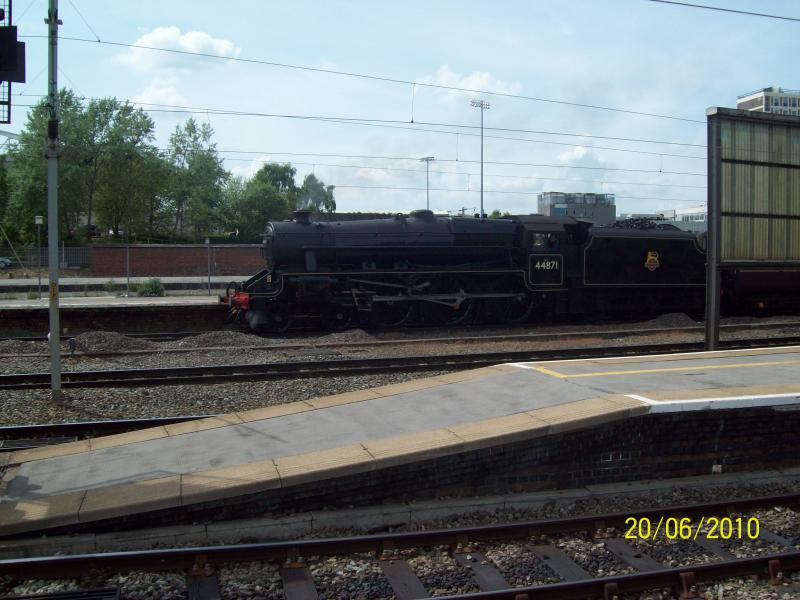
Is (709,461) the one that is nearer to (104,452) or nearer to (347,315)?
(104,452)

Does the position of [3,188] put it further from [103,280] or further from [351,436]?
[351,436]

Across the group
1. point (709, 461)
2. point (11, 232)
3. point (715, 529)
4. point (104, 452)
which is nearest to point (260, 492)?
point (104, 452)

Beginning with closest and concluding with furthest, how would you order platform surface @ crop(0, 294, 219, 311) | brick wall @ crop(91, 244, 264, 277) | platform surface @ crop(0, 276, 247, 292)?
platform surface @ crop(0, 294, 219, 311) → platform surface @ crop(0, 276, 247, 292) → brick wall @ crop(91, 244, 264, 277)

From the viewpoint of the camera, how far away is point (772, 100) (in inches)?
4299

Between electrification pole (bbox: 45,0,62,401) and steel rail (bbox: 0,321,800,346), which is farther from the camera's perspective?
steel rail (bbox: 0,321,800,346)

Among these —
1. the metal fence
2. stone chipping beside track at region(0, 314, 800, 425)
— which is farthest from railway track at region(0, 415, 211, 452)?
the metal fence

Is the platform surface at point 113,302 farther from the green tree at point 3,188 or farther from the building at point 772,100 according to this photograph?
the building at point 772,100

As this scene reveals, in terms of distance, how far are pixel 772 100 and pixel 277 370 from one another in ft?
391

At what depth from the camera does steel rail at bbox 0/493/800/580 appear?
15.3ft

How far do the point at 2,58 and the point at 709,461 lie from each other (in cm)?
794

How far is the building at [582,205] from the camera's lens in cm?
5328

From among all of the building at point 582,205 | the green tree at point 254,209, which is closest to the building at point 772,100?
the building at point 582,205

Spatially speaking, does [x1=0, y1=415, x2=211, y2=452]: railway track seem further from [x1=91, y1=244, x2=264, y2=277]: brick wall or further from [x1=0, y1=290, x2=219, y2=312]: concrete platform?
[x1=91, y1=244, x2=264, y2=277]: brick wall
